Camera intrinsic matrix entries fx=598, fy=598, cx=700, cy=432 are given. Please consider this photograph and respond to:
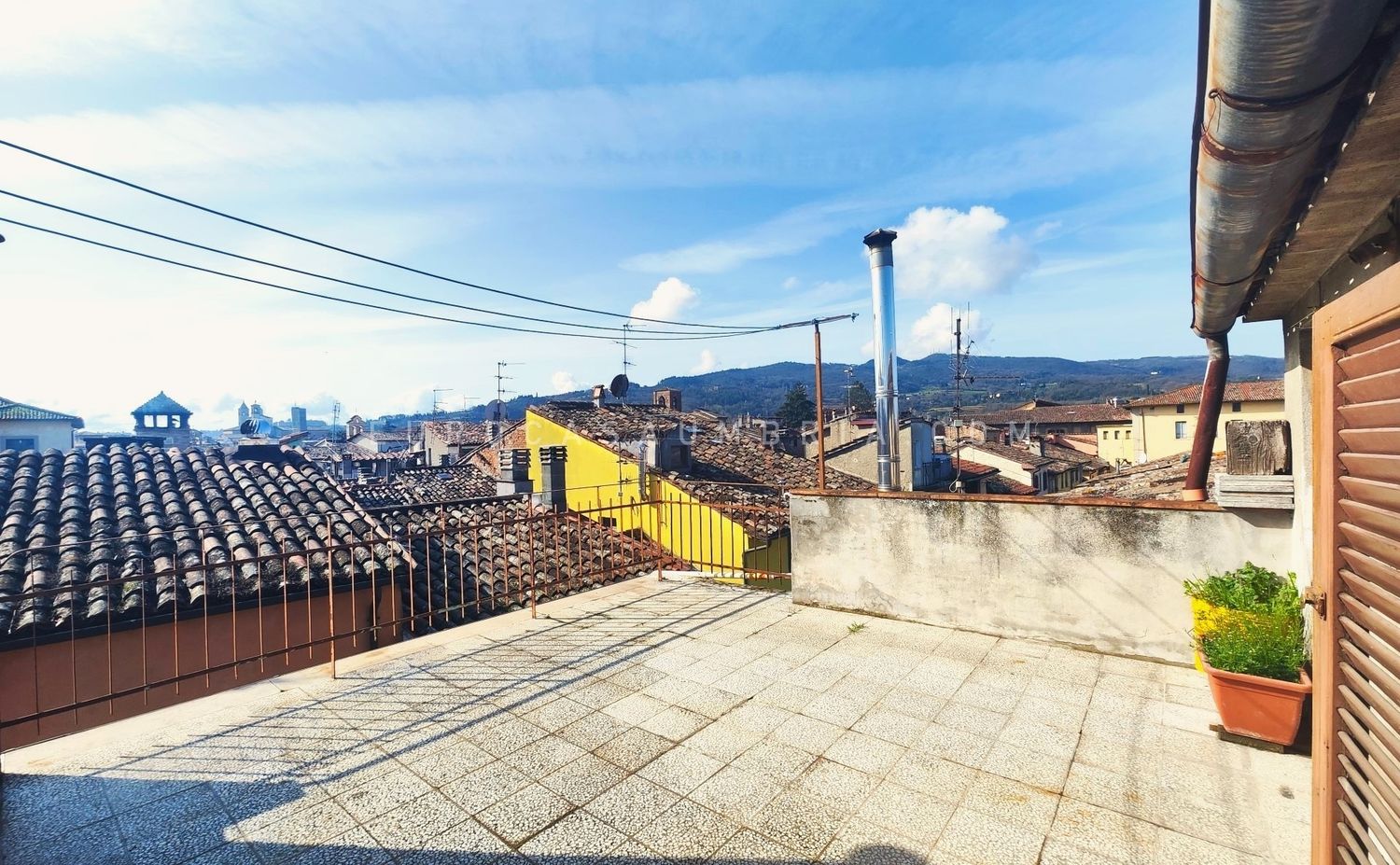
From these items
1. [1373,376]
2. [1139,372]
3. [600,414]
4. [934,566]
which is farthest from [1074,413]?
[1139,372]

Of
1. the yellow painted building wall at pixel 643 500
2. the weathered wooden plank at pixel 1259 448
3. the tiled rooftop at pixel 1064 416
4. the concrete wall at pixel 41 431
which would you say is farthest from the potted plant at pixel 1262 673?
the concrete wall at pixel 41 431

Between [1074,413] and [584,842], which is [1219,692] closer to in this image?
[584,842]

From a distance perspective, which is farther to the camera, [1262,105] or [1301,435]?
[1301,435]

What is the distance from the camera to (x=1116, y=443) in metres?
47.9

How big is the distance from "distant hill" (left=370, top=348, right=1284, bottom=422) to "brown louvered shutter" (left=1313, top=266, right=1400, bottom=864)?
78.0m

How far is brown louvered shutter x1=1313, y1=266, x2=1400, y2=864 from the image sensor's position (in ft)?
4.48

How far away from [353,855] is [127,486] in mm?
8702

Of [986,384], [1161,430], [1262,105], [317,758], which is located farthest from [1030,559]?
[986,384]

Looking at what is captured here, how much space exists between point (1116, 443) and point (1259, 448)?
172ft

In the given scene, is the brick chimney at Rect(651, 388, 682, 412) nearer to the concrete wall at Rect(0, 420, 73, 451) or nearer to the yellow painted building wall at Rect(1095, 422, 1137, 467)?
the yellow painted building wall at Rect(1095, 422, 1137, 467)

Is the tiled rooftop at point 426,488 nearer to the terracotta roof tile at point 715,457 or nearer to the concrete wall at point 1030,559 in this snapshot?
the terracotta roof tile at point 715,457

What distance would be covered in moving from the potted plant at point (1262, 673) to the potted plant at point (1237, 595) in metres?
0.08

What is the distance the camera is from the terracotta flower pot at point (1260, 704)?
333 centimetres

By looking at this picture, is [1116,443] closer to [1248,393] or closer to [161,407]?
[1248,393]
